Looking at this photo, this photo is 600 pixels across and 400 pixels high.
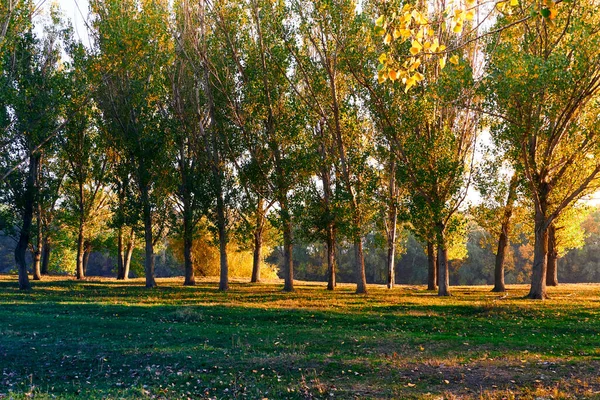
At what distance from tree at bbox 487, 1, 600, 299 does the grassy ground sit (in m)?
8.52

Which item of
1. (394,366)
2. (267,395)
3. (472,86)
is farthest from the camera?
(472,86)

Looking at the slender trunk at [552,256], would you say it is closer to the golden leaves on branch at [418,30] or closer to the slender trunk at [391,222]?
the slender trunk at [391,222]

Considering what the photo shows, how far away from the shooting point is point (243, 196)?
4003 centimetres

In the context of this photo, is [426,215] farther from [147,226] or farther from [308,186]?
[147,226]

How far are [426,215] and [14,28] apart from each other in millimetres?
28949

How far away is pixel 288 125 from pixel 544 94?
17.1 metres

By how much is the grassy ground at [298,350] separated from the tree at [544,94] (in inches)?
335

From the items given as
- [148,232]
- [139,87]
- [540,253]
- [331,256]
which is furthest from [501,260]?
[139,87]

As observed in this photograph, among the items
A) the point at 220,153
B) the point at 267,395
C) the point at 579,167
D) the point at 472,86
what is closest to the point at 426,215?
the point at 472,86

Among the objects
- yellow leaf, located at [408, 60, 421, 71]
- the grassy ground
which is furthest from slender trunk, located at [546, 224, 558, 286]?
yellow leaf, located at [408, 60, 421, 71]

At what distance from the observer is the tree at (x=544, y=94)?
2602 centimetres

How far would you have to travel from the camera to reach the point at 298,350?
14.8m

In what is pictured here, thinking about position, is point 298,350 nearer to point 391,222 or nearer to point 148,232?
point 148,232

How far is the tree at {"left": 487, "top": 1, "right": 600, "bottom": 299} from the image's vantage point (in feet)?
85.4
